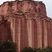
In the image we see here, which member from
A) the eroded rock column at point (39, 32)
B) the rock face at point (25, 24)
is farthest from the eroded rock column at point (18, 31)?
the eroded rock column at point (39, 32)

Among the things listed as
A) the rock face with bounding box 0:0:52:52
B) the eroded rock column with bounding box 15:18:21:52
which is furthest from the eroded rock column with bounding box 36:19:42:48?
the eroded rock column with bounding box 15:18:21:52

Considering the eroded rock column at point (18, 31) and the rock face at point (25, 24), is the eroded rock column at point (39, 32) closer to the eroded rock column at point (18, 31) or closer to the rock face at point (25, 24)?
the rock face at point (25, 24)

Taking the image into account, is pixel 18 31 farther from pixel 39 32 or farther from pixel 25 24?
pixel 39 32

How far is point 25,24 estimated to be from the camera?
47531 millimetres

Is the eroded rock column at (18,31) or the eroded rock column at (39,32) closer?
the eroded rock column at (18,31)

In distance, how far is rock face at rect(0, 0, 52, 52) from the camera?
149 feet

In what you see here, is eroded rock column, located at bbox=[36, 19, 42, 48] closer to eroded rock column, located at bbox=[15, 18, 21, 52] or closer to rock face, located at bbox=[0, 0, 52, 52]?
rock face, located at bbox=[0, 0, 52, 52]

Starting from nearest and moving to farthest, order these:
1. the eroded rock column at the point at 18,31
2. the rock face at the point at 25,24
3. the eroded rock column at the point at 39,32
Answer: the eroded rock column at the point at 18,31 < the rock face at the point at 25,24 < the eroded rock column at the point at 39,32

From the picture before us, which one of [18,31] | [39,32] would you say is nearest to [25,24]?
[18,31]

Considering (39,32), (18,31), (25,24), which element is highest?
(25,24)

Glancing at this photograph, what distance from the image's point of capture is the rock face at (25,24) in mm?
45281

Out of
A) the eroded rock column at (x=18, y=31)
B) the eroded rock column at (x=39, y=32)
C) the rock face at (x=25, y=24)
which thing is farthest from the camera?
the eroded rock column at (x=39, y=32)

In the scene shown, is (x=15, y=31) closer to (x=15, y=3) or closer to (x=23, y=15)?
(x=23, y=15)

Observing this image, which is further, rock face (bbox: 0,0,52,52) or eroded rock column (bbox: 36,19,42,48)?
eroded rock column (bbox: 36,19,42,48)
